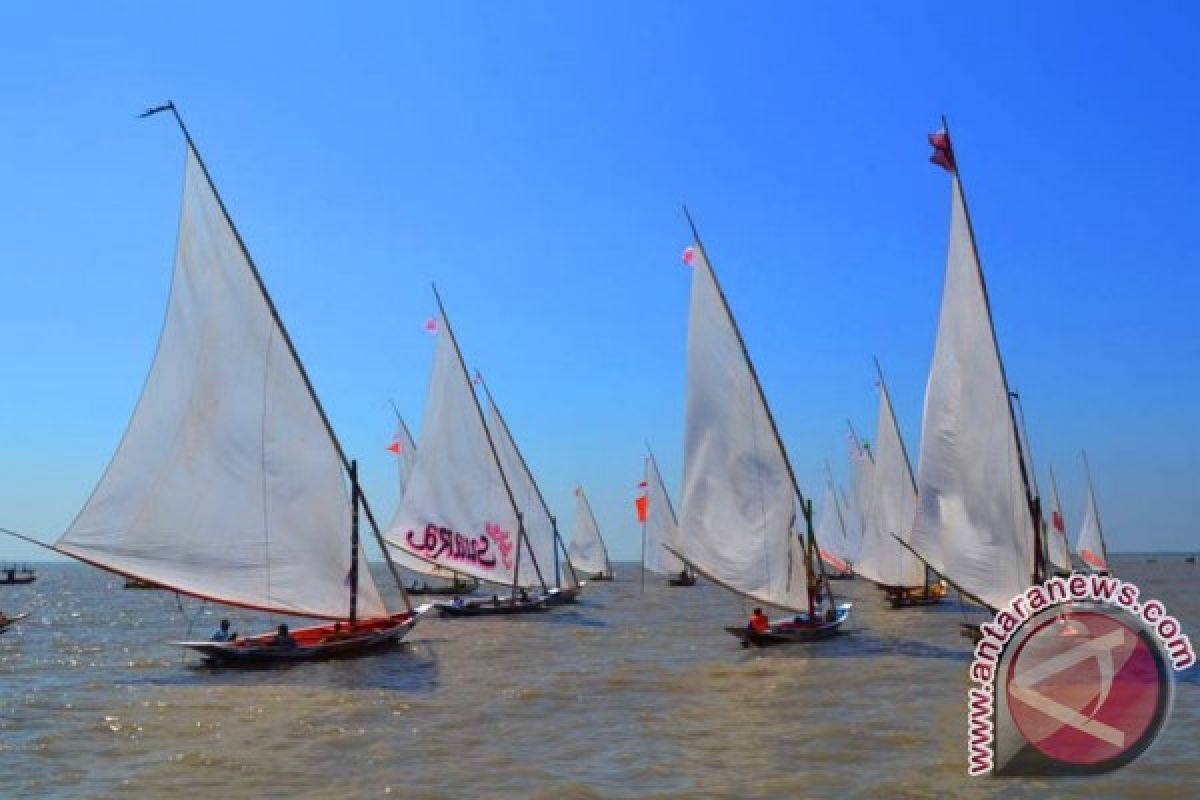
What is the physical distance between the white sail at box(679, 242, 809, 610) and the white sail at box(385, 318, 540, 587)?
56.8 feet

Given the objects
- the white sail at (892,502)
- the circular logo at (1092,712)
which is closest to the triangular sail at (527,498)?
the white sail at (892,502)

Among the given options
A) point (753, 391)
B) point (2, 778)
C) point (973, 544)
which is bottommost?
point (2, 778)

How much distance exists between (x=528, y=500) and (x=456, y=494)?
42.1ft

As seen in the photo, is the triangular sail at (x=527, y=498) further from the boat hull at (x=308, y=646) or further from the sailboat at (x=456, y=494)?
the boat hull at (x=308, y=646)

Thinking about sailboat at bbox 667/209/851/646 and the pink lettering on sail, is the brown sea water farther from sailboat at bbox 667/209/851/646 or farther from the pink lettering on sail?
the pink lettering on sail

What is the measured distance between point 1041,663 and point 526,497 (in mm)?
41375

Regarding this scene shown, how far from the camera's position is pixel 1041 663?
26047 mm

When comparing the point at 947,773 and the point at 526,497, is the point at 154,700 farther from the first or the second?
the point at 526,497

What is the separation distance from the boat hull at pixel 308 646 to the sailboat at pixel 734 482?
33.9ft

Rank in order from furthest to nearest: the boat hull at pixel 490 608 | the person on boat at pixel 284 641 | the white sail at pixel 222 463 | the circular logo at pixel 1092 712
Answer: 1. the boat hull at pixel 490 608
2. the person on boat at pixel 284 641
3. the white sail at pixel 222 463
4. the circular logo at pixel 1092 712

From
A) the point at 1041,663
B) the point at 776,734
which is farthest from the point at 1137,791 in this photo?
the point at 1041,663

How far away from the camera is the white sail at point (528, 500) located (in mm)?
62281

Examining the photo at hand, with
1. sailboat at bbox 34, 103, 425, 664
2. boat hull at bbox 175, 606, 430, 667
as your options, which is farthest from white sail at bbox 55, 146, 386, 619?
boat hull at bbox 175, 606, 430, 667

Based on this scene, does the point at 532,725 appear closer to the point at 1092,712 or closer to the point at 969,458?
the point at 1092,712
